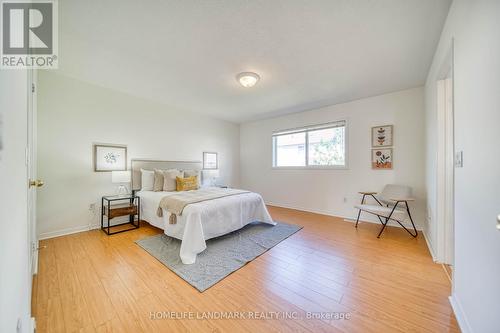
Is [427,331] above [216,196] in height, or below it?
below

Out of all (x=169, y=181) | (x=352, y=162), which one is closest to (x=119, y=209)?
(x=169, y=181)

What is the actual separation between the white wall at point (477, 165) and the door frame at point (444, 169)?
79cm

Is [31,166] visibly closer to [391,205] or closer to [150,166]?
[150,166]

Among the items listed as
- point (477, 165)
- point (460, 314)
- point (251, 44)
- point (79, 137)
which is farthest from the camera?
point (79, 137)

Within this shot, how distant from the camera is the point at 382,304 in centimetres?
152

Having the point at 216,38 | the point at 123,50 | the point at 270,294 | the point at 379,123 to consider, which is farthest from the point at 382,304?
the point at 123,50

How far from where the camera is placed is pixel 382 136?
11.5 ft

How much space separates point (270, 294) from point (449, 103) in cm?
279

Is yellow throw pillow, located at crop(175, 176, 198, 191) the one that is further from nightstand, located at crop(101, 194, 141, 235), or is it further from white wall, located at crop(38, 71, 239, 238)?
white wall, located at crop(38, 71, 239, 238)

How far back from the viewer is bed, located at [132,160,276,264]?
88.6 inches

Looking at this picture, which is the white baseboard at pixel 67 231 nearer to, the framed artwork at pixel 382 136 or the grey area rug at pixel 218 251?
the grey area rug at pixel 218 251

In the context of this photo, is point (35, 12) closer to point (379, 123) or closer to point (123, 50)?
point (123, 50)

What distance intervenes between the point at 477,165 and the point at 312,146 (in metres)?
3.41

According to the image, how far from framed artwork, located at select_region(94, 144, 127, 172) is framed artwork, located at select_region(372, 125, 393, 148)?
4780 mm
